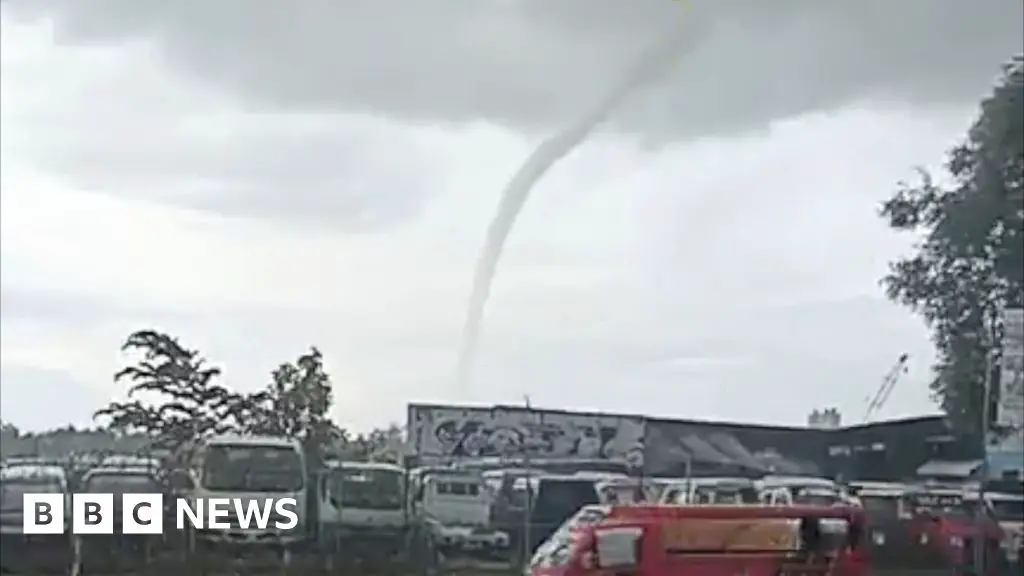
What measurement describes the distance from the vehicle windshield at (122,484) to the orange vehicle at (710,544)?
3.49 m

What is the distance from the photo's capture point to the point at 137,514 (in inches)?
558

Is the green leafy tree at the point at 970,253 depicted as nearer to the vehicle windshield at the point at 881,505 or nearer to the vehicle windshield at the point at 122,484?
the vehicle windshield at the point at 881,505

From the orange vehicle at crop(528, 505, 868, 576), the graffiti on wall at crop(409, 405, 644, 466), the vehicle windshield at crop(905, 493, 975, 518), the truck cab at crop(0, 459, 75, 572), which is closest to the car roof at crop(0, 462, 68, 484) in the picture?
the truck cab at crop(0, 459, 75, 572)

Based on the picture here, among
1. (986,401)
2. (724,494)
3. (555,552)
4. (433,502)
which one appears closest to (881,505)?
(724,494)

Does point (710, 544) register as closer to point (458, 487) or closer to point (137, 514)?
point (137, 514)

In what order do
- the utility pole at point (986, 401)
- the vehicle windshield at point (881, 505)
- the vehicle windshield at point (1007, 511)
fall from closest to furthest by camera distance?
1. the vehicle windshield at point (881, 505)
2. the vehicle windshield at point (1007, 511)
3. the utility pole at point (986, 401)

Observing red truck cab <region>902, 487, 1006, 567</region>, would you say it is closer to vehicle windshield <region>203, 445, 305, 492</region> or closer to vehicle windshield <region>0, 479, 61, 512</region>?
vehicle windshield <region>203, 445, 305, 492</region>

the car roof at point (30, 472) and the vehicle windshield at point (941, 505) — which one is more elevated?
the car roof at point (30, 472)

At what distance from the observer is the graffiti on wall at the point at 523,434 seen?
1652 cm

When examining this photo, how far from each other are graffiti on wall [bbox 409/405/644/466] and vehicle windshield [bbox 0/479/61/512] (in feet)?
9.98

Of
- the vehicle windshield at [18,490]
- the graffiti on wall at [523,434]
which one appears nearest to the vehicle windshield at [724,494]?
the graffiti on wall at [523,434]

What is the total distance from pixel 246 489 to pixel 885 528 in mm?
5029

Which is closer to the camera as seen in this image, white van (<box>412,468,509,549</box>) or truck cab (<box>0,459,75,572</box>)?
truck cab (<box>0,459,75,572</box>)

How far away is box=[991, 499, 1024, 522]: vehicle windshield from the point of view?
17.4 meters
